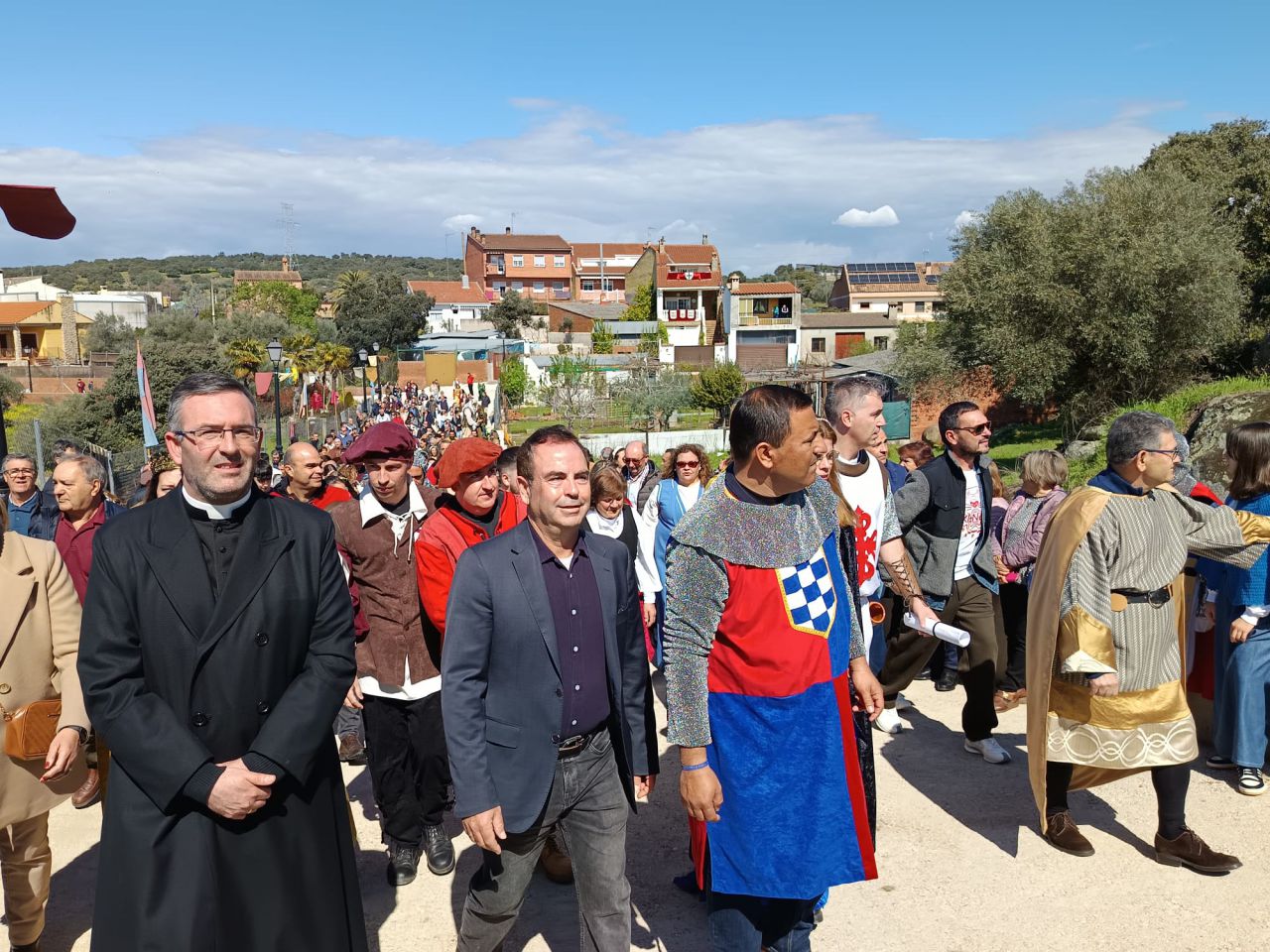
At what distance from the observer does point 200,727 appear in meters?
2.60

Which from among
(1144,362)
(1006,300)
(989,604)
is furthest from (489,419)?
(989,604)

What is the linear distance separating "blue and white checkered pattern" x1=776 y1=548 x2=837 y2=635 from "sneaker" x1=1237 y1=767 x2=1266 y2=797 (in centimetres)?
327

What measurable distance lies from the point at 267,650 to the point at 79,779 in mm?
1304

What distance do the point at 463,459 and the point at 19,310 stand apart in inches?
2567

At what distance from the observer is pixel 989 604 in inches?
221

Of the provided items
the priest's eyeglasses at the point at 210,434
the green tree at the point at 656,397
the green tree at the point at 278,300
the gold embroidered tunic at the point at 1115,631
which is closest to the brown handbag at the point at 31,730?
the priest's eyeglasses at the point at 210,434

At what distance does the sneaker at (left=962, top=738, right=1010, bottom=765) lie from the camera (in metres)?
5.39

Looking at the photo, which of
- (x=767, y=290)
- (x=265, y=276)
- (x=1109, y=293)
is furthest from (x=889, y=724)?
(x=265, y=276)

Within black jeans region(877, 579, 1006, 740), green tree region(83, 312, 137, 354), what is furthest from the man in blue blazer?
green tree region(83, 312, 137, 354)

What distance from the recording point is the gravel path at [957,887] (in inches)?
147

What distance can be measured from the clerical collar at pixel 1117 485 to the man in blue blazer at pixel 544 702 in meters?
2.28

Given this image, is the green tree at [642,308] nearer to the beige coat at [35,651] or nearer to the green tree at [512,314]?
the green tree at [512,314]

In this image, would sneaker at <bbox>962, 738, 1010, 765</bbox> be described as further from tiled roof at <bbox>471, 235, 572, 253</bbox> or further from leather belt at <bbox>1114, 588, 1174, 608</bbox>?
→ tiled roof at <bbox>471, 235, 572, 253</bbox>

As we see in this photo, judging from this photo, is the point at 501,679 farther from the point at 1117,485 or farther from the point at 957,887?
the point at 1117,485
